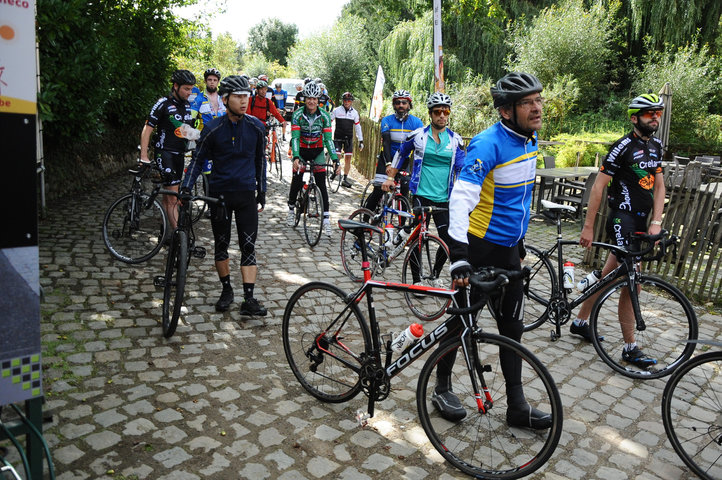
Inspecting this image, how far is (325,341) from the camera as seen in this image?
4.14 meters

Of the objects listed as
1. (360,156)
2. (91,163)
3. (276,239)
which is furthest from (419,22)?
(276,239)

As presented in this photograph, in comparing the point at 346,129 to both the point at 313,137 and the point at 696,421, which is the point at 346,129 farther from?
the point at 696,421

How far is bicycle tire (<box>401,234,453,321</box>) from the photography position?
5996 mm

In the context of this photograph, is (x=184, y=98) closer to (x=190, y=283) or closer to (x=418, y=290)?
(x=190, y=283)

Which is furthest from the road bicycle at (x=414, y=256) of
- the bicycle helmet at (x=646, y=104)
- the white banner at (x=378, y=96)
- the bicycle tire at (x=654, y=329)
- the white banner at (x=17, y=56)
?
the white banner at (x=378, y=96)

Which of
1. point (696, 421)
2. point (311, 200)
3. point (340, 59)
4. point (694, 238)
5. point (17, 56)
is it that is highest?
point (340, 59)

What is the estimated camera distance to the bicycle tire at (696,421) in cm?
351

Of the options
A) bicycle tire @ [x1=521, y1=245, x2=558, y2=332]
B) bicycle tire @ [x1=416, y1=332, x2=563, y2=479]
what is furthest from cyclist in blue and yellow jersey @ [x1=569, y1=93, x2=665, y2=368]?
bicycle tire @ [x1=416, y1=332, x2=563, y2=479]

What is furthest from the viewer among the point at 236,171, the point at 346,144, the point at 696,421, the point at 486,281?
the point at 346,144

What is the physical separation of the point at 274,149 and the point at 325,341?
Result: 10.8m

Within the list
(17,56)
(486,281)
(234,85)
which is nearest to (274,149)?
(234,85)

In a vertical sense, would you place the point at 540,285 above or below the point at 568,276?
below

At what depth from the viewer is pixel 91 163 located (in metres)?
11.6

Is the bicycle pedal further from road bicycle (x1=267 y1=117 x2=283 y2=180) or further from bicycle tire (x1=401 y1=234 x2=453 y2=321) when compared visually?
road bicycle (x1=267 y1=117 x2=283 y2=180)
